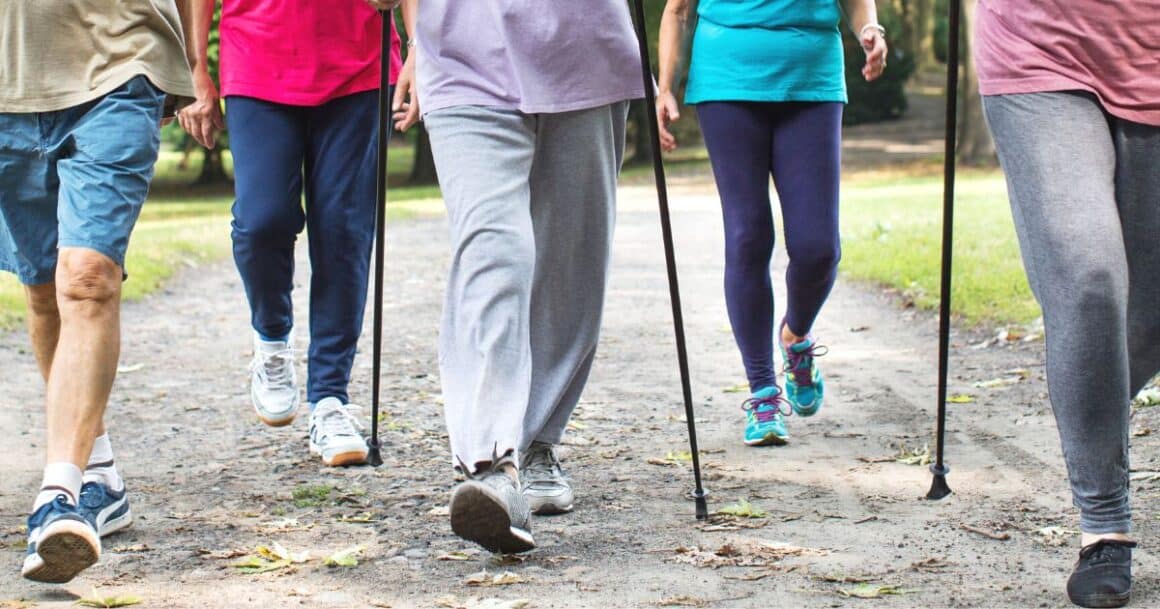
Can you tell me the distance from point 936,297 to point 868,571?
22.2 feet

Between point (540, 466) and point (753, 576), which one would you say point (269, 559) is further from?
point (753, 576)

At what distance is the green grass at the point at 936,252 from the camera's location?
1009 centimetres

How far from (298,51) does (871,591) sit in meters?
2.84

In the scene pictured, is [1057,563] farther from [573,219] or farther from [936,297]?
[936,297]

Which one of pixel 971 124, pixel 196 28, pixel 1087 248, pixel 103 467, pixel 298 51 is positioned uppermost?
pixel 196 28

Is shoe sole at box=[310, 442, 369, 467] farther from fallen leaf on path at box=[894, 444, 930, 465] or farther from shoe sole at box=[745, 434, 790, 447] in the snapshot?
fallen leaf on path at box=[894, 444, 930, 465]

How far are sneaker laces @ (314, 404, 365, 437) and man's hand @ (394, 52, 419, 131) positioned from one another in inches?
40.8

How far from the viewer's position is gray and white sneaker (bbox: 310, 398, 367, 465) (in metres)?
5.67

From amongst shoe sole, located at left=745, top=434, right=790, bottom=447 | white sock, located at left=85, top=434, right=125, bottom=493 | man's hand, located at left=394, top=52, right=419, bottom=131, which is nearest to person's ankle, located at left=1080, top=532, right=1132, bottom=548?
shoe sole, located at left=745, top=434, right=790, bottom=447

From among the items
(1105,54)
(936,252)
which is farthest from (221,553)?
(936,252)

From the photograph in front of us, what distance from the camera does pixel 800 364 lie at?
247 inches

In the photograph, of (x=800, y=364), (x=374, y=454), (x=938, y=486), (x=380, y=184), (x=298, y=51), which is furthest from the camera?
(x=800, y=364)

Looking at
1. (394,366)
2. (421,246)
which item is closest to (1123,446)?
(394,366)

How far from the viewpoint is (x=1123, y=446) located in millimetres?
3793
